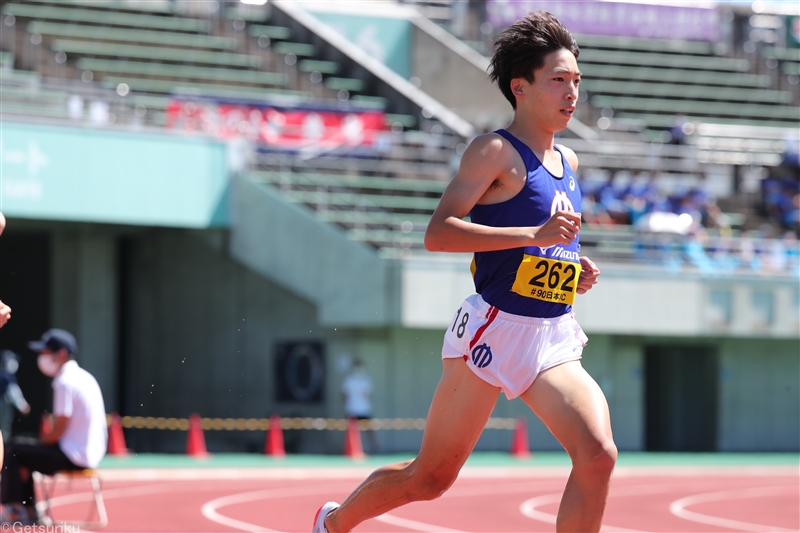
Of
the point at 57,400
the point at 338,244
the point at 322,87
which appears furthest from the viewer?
the point at 322,87

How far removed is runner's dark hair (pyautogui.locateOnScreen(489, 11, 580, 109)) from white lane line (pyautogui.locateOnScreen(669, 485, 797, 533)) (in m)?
7.12

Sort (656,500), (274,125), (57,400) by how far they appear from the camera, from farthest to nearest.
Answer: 1. (274,125)
2. (656,500)
3. (57,400)

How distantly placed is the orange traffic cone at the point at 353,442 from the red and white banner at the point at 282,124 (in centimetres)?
596

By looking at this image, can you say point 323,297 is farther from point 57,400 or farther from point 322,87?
point 57,400

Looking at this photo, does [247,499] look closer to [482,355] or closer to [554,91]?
[482,355]

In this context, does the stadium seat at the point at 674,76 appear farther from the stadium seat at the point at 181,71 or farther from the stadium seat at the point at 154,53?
the stadium seat at the point at 154,53

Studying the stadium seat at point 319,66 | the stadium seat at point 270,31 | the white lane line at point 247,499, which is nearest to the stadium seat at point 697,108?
the stadium seat at point 319,66

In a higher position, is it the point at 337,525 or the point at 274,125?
the point at 274,125

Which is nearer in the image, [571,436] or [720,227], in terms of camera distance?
[571,436]

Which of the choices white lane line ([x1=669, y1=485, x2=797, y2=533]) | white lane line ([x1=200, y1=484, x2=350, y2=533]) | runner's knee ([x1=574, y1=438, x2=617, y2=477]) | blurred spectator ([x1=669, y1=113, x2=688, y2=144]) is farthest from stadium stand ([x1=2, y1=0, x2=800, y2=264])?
runner's knee ([x1=574, y1=438, x2=617, y2=477])

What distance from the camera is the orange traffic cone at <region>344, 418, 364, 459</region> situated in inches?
910

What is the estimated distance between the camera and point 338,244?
24.6 meters

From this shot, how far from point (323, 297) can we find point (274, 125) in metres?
4.30

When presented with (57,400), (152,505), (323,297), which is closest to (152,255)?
(323,297)
